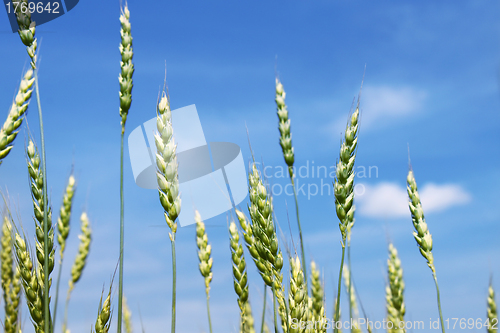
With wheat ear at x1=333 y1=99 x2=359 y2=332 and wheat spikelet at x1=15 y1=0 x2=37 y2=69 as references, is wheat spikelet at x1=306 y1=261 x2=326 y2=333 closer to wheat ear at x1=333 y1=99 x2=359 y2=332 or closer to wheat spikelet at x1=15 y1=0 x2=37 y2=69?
wheat ear at x1=333 y1=99 x2=359 y2=332

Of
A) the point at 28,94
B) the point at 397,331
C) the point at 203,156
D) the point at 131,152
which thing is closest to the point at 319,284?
the point at 397,331

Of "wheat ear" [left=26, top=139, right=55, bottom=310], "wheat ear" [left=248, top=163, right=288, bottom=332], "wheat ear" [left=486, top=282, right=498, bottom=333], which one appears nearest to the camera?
"wheat ear" [left=26, top=139, right=55, bottom=310]

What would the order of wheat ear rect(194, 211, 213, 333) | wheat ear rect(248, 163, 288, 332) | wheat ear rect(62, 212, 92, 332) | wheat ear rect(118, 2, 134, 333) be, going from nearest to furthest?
wheat ear rect(248, 163, 288, 332) < wheat ear rect(118, 2, 134, 333) < wheat ear rect(194, 211, 213, 333) < wheat ear rect(62, 212, 92, 332)

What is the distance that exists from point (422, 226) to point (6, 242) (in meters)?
3.59

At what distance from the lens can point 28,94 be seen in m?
2.45

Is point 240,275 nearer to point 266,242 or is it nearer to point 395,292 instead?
point 266,242

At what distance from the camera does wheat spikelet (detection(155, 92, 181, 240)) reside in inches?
78.2

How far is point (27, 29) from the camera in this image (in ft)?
7.48

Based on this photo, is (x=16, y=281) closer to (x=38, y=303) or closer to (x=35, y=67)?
(x=38, y=303)

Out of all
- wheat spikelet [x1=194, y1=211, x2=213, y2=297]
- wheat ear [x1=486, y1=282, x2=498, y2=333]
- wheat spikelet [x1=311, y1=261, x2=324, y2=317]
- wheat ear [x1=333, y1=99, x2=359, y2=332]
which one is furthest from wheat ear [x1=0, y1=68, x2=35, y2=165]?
wheat ear [x1=486, y1=282, x2=498, y2=333]

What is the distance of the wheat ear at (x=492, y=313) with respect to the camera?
3617 mm

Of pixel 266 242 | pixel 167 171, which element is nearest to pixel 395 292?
pixel 266 242

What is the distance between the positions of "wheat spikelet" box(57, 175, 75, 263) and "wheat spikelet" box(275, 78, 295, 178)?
1822 mm

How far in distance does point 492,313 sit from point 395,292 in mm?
1448
